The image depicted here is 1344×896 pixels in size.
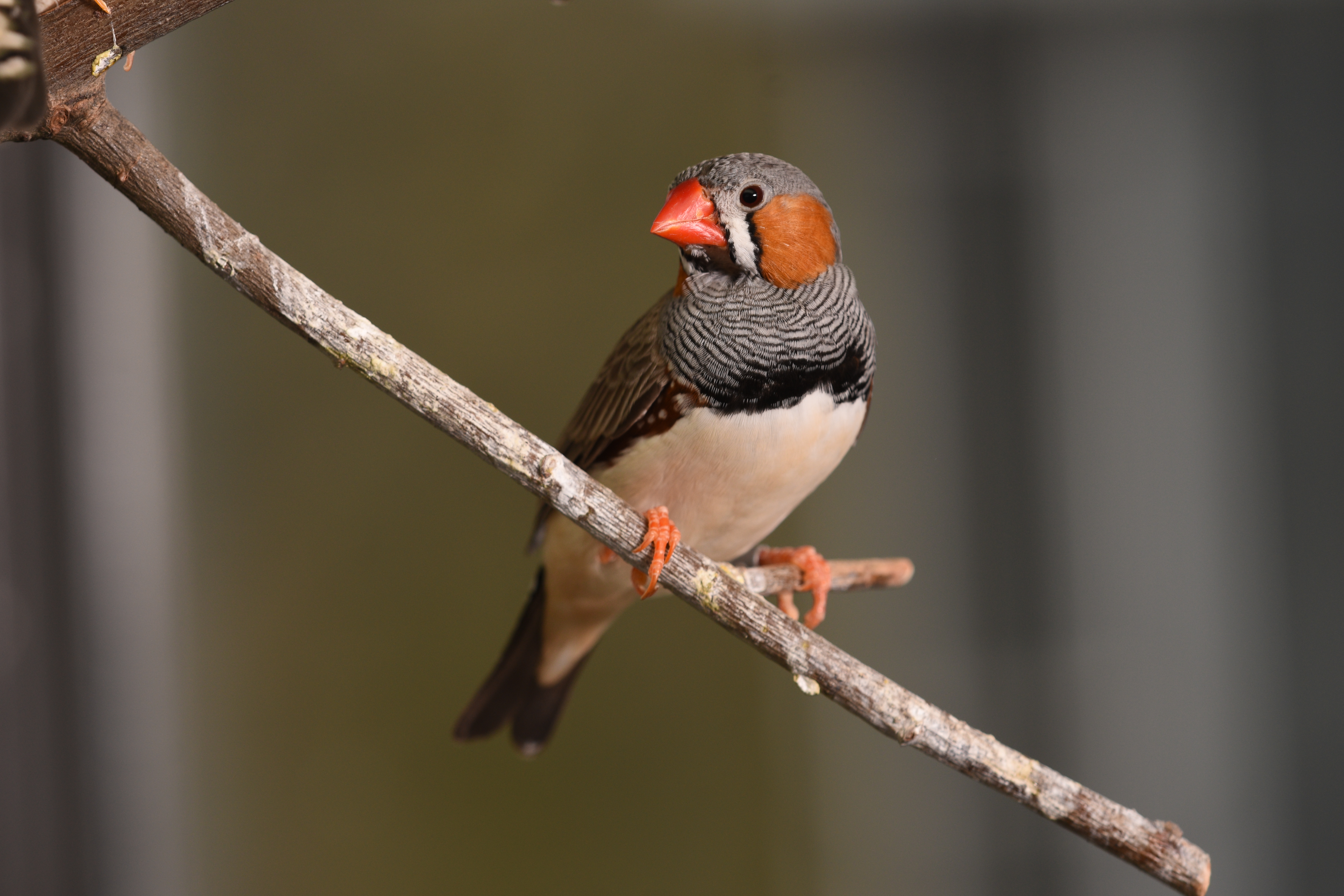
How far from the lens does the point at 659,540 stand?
992 millimetres

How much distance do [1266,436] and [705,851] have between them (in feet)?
5.26

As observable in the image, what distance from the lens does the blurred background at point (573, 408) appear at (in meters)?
2.15

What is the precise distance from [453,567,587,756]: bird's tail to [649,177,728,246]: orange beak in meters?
0.63

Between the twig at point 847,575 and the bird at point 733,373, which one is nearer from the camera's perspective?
the bird at point 733,373

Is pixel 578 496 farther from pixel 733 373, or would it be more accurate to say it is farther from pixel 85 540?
pixel 85 540

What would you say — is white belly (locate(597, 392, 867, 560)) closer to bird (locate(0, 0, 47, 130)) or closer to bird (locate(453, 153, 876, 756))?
bird (locate(453, 153, 876, 756))

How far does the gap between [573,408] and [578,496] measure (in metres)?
1.33

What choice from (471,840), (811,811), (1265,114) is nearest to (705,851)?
(811,811)

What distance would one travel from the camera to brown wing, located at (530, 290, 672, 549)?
3.61ft

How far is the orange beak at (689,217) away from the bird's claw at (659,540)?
263mm

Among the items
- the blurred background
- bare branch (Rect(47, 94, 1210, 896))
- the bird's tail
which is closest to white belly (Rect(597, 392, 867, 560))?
bare branch (Rect(47, 94, 1210, 896))

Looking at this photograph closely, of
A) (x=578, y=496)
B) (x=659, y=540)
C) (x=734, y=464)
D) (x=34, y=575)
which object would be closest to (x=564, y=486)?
(x=578, y=496)

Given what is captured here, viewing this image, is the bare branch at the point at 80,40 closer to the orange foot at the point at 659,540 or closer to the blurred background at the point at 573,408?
the orange foot at the point at 659,540

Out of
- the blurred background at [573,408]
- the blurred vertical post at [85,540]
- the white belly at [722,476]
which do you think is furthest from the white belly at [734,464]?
the blurred vertical post at [85,540]
